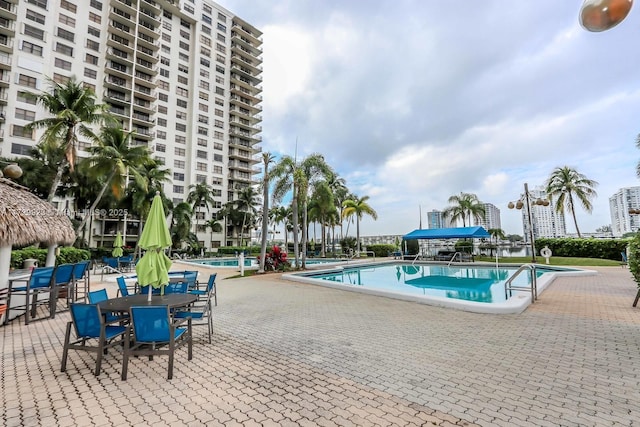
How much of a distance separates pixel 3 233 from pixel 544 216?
6943cm

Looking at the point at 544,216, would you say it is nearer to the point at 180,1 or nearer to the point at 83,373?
the point at 83,373

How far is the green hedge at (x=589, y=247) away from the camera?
2091 centimetres

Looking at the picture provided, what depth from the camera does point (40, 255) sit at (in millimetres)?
15703

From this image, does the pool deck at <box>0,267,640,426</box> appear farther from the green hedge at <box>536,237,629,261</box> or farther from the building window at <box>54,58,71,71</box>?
the building window at <box>54,58,71,71</box>

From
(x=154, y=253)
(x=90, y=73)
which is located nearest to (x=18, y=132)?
(x=90, y=73)

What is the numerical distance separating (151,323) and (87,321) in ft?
3.28

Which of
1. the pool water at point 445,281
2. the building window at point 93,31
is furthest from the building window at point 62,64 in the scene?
the pool water at point 445,281

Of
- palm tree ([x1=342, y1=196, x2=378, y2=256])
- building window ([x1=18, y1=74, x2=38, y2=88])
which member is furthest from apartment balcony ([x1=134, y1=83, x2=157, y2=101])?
palm tree ([x1=342, y1=196, x2=378, y2=256])

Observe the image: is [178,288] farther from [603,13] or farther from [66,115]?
[66,115]

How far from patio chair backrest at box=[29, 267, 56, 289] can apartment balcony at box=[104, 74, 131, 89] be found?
147 feet

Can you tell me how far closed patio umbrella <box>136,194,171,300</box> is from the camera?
4.79 metres

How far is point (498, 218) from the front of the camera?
59.1m

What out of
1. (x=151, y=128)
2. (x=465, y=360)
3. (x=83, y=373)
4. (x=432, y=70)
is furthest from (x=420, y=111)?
(x=151, y=128)

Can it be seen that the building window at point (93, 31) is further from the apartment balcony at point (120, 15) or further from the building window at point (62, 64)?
the building window at point (62, 64)
